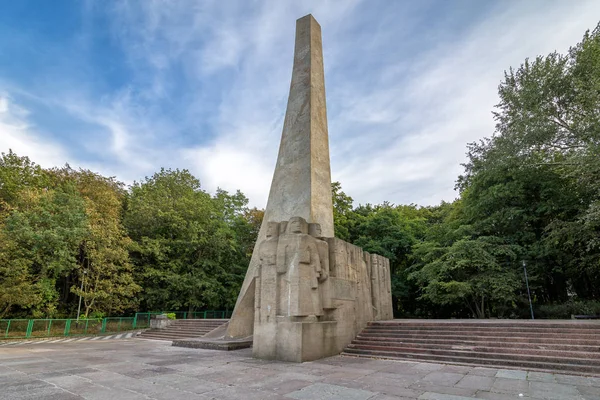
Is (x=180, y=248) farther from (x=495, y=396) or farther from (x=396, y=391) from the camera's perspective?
(x=495, y=396)

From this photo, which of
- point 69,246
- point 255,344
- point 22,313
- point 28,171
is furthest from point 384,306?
point 28,171

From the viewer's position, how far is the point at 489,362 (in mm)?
7539

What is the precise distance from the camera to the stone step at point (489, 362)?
263 inches

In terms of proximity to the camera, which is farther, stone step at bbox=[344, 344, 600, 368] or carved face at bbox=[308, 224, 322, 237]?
carved face at bbox=[308, 224, 322, 237]

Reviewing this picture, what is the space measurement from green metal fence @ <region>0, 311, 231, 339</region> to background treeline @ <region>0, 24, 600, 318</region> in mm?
1426

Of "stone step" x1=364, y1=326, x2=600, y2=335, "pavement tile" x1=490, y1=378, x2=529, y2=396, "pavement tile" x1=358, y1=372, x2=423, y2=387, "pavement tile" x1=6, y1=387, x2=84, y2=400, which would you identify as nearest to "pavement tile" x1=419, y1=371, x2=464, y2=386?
"pavement tile" x1=358, y1=372, x2=423, y2=387

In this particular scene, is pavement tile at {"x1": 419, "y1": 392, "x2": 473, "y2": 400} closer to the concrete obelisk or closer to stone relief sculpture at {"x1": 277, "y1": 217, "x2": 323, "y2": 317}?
stone relief sculpture at {"x1": 277, "y1": 217, "x2": 323, "y2": 317}

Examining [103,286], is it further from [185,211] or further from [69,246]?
[185,211]

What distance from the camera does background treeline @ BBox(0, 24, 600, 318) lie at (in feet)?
46.6

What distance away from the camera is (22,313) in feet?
60.3

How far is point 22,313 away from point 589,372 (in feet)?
80.6

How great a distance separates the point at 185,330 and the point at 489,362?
1357cm

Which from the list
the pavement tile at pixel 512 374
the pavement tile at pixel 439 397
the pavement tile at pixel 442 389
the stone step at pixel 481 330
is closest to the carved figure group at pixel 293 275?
the stone step at pixel 481 330

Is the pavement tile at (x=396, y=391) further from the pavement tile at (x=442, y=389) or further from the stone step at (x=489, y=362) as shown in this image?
the stone step at (x=489, y=362)
